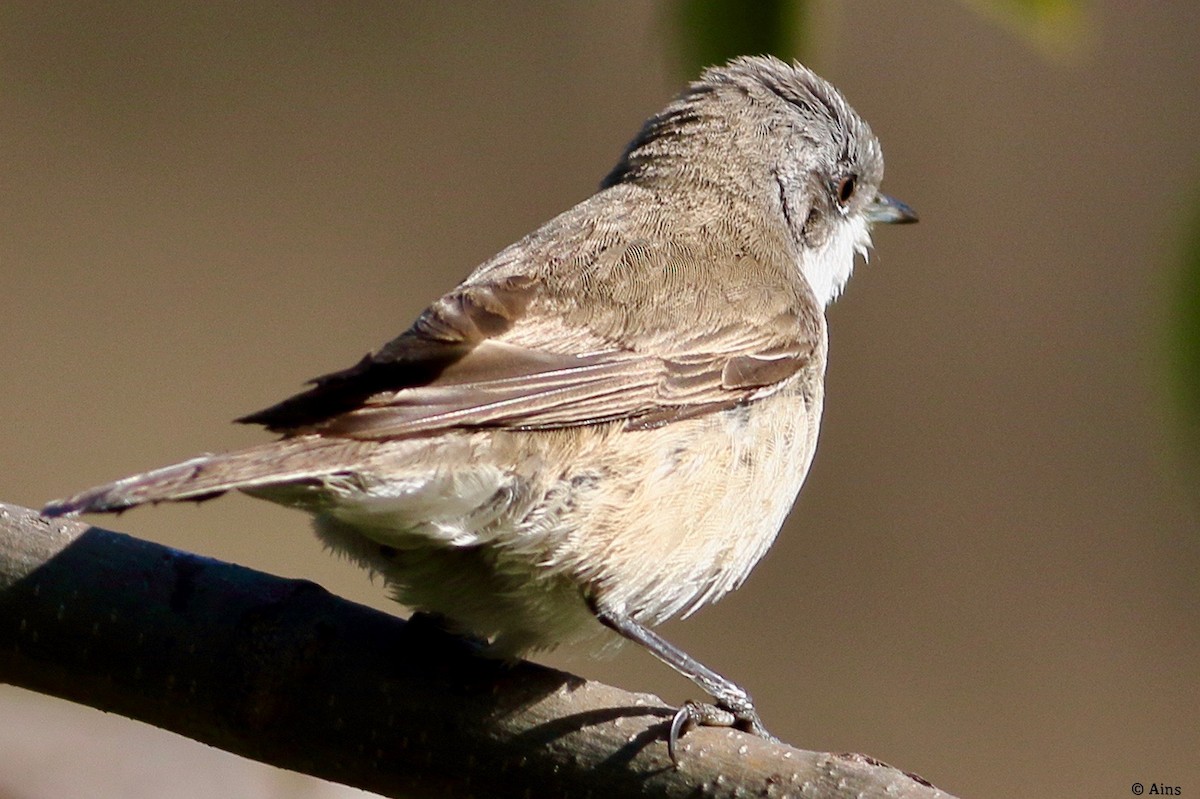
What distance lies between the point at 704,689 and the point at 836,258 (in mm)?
1641

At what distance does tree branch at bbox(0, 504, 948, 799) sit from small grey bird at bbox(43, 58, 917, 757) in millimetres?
133

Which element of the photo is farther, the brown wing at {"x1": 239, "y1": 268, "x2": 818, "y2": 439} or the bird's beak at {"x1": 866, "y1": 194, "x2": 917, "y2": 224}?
the bird's beak at {"x1": 866, "y1": 194, "x2": 917, "y2": 224}

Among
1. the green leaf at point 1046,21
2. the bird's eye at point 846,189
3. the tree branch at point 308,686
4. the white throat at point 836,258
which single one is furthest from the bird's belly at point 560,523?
the bird's eye at point 846,189

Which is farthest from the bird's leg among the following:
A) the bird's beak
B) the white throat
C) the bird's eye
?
the bird's beak

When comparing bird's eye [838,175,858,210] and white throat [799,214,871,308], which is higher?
bird's eye [838,175,858,210]

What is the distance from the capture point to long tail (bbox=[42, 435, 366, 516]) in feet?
5.58

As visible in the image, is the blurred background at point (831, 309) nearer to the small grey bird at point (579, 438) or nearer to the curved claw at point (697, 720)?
the small grey bird at point (579, 438)

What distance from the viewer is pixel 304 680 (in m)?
2.19

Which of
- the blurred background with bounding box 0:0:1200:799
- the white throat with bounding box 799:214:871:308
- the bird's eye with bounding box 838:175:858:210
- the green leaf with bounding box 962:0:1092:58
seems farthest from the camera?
the blurred background with bounding box 0:0:1200:799

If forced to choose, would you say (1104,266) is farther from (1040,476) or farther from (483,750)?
(483,750)

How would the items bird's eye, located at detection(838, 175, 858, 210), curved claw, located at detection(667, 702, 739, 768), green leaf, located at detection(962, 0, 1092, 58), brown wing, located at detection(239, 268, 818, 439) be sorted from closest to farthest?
green leaf, located at detection(962, 0, 1092, 58), curved claw, located at detection(667, 702, 739, 768), brown wing, located at detection(239, 268, 818, 439), bird's eye, located at detection(838, 175, 858, 210)

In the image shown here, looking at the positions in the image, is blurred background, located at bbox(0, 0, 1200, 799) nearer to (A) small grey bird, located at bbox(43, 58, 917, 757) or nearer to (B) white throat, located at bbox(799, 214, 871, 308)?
(B) white throat, located at bbox(799, 214, 871, 308)

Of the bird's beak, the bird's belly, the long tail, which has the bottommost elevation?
the bird's belly

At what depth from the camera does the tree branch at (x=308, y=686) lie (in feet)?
6.90
